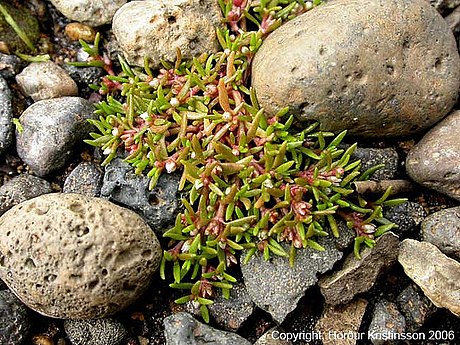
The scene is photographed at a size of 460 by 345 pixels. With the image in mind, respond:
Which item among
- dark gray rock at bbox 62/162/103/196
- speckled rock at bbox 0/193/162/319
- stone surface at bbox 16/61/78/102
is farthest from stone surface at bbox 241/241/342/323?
stone surface at bbox 16/61/78/102

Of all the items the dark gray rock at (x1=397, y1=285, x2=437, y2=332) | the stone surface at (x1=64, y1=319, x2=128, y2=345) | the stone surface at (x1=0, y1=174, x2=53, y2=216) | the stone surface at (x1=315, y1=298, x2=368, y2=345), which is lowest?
the dark gray rock at (x1=397, y1=285, x2=437, y2=332)

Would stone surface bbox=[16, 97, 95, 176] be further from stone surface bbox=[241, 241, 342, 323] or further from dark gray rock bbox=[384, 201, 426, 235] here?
dark gray rock bbox=[384, 201, 426, 235]

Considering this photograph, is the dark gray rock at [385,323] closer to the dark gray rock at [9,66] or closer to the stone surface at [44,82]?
the stone surface at [44,82]

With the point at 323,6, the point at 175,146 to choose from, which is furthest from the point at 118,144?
the point at 323,6

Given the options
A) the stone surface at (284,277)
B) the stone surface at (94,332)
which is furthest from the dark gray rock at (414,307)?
the stone surface at (94,332)

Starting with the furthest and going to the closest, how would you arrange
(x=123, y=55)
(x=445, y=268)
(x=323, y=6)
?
1. (x=123, y=55)
2. (x=323, y=6)
3. (x=445, y=268)

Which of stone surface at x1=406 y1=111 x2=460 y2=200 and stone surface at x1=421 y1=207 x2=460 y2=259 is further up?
stone surface at x1=406 y1=111 x2=460 y2=200

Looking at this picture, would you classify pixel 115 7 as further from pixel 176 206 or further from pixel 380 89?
pixel 380 89
